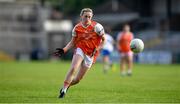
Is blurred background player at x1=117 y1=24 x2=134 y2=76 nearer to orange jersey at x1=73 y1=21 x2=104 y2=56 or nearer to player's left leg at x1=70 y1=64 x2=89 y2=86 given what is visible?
player's left leg at x1=70 y1=64 x2=89 y2=86

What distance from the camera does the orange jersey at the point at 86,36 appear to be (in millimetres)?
17344

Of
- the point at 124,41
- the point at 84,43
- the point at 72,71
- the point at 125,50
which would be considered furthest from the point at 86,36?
the point at 124,41

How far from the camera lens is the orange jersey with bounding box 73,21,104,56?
17.3 meters

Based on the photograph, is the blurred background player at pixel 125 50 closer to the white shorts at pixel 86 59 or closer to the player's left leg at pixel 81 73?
the player's left leg at pixel 81 73

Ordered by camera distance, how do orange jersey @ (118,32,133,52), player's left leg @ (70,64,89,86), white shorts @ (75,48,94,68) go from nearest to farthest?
1. white shorts @ (75,48,94,68)
2. player's left leg @ (70,64,89,86)
3. orange jersey @ (118,32,133,52)

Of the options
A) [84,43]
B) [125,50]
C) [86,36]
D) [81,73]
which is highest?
[86,36]

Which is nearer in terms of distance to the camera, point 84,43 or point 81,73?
point 84,43

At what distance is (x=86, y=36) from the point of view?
1736 centimetres

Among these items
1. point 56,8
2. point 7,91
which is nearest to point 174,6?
point 56,8

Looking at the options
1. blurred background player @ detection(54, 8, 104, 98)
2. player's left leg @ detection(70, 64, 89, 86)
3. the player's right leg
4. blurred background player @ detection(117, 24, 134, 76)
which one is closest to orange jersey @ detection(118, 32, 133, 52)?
blurred background player @ detection(117, 24, 134, 76)

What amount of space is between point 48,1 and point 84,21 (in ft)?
219

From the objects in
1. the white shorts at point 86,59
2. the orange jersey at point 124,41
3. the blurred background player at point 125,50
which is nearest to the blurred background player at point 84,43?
the white shorts at point 86,59

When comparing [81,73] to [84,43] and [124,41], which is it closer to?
[84,43]

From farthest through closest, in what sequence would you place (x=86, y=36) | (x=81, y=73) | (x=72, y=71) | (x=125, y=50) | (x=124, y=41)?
(x=124, y=41) → (x=125, y=50) → (x=81, y=73) → (x=86, y=36) → (x=72, y=71)
